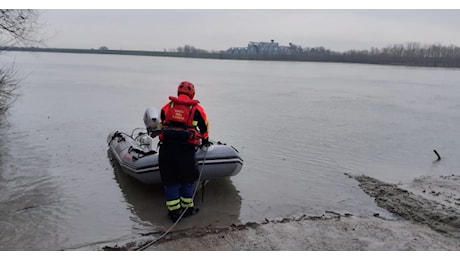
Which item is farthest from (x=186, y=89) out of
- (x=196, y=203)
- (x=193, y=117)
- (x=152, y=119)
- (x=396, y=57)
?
(x=396, y=57)

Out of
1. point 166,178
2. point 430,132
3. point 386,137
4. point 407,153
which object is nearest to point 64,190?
point 166,178

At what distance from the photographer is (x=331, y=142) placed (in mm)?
9172

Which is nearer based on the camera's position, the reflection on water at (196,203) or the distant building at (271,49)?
the reflection on water at (196,203)

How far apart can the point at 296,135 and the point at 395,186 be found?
3.86 m

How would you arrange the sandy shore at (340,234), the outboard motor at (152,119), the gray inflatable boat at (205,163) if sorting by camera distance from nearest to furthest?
the sandy shore at (340,234) → the gray inflatable boat at (205,163) → the outboard motor at (152,119)

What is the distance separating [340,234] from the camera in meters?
4.18

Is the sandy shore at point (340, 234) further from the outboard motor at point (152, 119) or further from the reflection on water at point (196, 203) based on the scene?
the outboard motor at point (152, 119)

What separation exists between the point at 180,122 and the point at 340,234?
6.39ft

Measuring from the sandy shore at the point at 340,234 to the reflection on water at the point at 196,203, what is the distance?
0.33m

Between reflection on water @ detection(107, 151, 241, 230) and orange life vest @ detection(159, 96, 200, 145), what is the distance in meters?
0.91

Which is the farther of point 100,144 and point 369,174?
point 100,144

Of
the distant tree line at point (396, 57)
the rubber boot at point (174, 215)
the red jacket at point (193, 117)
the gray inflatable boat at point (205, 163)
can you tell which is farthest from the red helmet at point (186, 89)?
the distant tree line at point (396, 57)

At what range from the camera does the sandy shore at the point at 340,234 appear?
3877mm

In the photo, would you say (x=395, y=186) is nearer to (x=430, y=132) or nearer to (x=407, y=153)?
(x=407, y=153)
